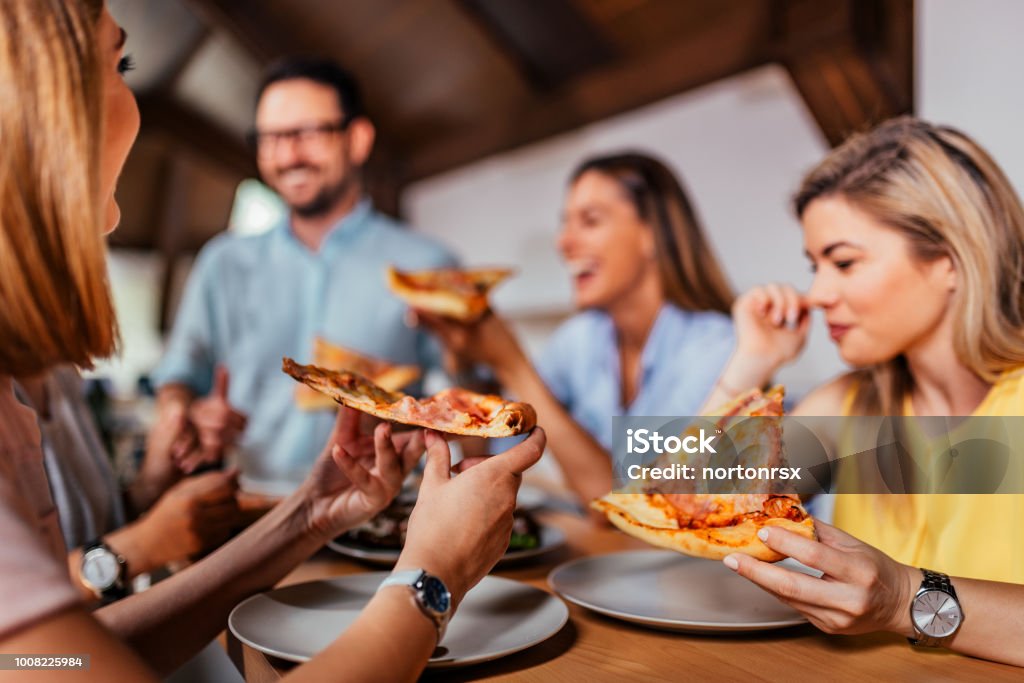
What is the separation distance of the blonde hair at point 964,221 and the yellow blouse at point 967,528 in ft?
0.22

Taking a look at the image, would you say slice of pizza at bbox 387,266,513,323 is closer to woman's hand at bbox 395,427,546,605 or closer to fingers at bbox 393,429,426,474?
fingers at bbox 393,429,426,474

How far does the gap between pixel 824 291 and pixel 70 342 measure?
1.19m

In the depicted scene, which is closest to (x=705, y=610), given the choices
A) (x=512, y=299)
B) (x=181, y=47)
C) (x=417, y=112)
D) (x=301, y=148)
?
(x=301, y=148)

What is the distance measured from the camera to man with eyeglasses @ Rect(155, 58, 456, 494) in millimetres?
2887

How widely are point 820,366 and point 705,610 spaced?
217cm

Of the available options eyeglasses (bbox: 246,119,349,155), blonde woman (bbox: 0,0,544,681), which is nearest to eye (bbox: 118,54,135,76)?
blonde woman (bbox: 0,0,544,681)

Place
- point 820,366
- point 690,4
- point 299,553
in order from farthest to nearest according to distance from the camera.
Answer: point 690,4
point 820,366
point 299,553

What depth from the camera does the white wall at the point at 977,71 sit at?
221cm

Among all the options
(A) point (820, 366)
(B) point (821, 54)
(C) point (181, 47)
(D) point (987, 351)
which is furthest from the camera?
(C) point (181, 47)

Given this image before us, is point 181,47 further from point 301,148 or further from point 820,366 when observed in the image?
point 820,366

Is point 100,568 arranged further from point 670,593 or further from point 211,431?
point 670,593

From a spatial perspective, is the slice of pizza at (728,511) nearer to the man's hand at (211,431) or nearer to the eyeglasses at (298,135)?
the man's hand at (211,431)

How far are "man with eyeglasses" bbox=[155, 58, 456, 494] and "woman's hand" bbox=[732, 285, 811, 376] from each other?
163 cm

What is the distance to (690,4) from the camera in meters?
3.20
